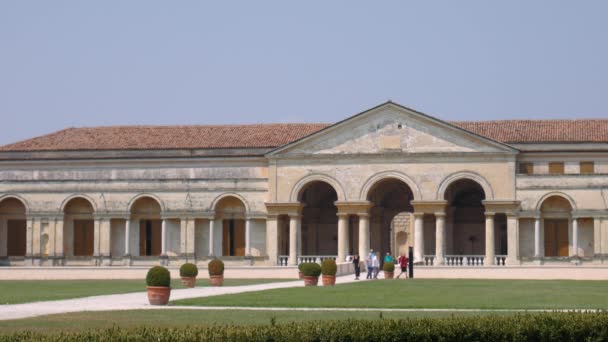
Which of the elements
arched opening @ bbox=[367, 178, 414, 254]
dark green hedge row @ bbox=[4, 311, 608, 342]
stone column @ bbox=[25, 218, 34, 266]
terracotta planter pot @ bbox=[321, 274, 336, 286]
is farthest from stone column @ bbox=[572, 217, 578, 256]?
dark green hedge row @ bbox=[4, 311, 608, 342]

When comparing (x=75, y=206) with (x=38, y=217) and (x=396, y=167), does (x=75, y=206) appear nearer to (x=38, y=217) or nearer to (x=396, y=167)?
(x=38, y=217)

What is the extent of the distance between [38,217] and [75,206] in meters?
2.02

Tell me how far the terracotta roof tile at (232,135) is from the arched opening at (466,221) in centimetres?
367

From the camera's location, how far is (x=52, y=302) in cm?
3133

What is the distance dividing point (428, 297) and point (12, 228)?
34647 millimetres

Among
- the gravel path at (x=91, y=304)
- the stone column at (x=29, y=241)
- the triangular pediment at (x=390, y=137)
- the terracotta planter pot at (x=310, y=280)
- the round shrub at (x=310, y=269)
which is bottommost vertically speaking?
the gravel path at (x=91, y=304)

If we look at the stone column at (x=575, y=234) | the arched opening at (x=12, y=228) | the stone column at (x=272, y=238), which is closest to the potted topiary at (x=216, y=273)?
the stone column at (x=272, y=238)

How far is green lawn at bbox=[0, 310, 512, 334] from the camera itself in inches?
903

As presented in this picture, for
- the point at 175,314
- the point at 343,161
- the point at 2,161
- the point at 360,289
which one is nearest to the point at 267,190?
the point at 343,161

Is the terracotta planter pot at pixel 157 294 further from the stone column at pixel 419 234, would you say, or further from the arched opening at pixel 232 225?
the arched opening at pixel 232 225

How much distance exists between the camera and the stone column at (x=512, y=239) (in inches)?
2186

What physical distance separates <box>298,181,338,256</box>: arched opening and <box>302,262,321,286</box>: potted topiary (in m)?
20.0

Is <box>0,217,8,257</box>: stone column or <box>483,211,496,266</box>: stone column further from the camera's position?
<box>0,217,8,257</box>: stone column

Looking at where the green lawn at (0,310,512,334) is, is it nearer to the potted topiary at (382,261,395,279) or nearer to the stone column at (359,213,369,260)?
the potted topiary at (382,261,395,279)
